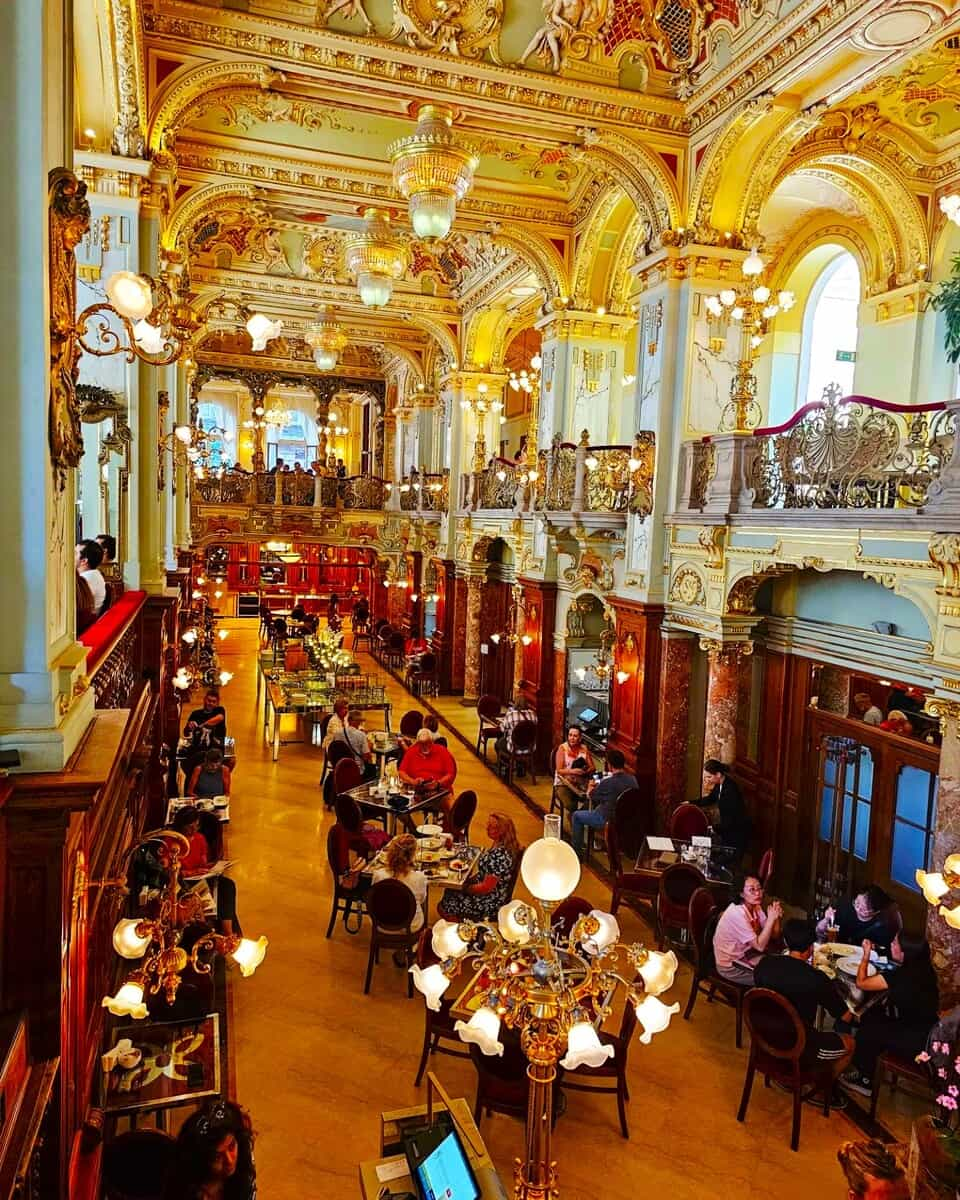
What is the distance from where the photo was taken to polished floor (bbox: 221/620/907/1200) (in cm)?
500

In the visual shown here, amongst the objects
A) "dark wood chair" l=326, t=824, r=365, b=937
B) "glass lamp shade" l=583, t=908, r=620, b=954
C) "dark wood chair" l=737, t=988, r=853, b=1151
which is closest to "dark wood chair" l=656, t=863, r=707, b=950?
"dark wood chair" l=737, t=988, r=853, b=1151

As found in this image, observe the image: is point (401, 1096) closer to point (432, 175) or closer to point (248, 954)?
point (248, 954)

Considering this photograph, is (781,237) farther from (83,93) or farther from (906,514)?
(83,93)

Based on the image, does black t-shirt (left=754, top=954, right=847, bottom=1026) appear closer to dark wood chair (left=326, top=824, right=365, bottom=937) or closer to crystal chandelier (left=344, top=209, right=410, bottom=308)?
dark wood chair (left=326, top=824, right=365, bottom=937)

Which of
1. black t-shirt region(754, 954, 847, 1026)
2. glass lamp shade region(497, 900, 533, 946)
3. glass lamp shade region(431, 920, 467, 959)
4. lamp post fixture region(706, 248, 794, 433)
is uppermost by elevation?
lamp post fixture region(706, 248, 794, 433)

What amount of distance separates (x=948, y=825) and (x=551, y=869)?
14.1 feet

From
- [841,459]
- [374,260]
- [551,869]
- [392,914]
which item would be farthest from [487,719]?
[551,869]

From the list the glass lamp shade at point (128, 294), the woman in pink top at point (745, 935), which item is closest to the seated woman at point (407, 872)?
the woman in pink top at point (745, 935)

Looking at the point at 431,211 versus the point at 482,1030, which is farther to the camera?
the point at 431,211

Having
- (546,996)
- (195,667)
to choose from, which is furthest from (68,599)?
(195,667)

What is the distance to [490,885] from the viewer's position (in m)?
7.11

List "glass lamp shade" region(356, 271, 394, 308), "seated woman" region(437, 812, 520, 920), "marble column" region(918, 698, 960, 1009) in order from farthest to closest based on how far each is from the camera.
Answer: "glass lamp shade" region(356, 271, 394, 308)
"seated woman" region(437, 812, 520, 920)
"marble column" region(918, 698, 960, 1009)

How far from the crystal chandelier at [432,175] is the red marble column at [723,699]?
5056mm

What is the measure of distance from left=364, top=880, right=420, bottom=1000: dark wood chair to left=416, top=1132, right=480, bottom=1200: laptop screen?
3222 mm
